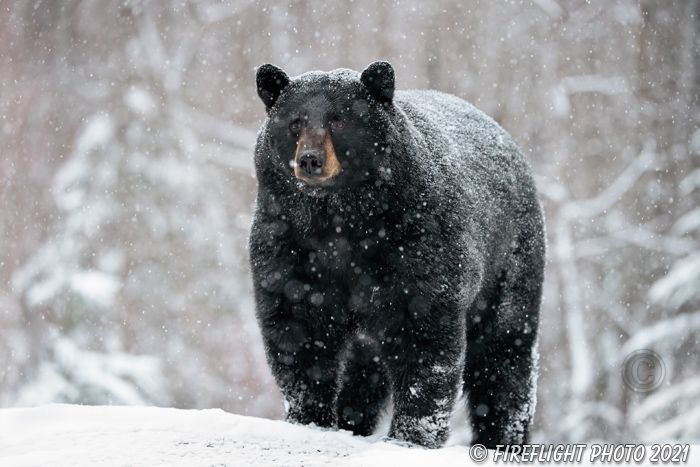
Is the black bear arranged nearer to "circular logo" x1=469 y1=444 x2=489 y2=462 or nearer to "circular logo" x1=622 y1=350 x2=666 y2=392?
"circular logo" x1=469 y1=444 x2=489 y2=462

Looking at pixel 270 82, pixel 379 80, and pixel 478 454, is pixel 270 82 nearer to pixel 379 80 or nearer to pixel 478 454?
pixel 379 80

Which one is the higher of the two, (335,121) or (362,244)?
(335,121)

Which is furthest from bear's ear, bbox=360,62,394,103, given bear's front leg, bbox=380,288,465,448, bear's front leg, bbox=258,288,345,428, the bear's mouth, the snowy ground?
the snowy ground

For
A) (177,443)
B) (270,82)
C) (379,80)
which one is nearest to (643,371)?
(379,80)

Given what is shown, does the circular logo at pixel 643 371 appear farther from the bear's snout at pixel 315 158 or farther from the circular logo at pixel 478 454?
the bear's snout at pixel 315 158

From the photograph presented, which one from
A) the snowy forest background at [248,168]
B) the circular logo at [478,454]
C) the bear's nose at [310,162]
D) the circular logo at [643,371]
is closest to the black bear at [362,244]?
the bear's nose at [310,162]

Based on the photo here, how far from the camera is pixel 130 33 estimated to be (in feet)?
53.3

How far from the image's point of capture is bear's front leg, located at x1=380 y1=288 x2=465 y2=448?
4426 mm

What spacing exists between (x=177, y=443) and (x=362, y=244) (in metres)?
1.51

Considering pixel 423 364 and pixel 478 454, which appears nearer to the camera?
pixel 478 454

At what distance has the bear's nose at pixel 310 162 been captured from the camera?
406 cm

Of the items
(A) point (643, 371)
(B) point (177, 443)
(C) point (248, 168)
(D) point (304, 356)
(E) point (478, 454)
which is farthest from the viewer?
(C) point (248, 168)

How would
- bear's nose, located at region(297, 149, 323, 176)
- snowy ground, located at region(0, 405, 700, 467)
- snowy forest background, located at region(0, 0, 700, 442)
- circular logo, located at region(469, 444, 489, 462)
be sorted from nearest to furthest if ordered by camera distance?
snowy ground, located at region(0, 405, 700, 467) → circular logo, located at region(469, 444, 489, 462) → bear's nose, located at region(297, 149, 323, 176) → snowy forest background, located at region(0, 0, 700, 442)

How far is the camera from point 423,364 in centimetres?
446
